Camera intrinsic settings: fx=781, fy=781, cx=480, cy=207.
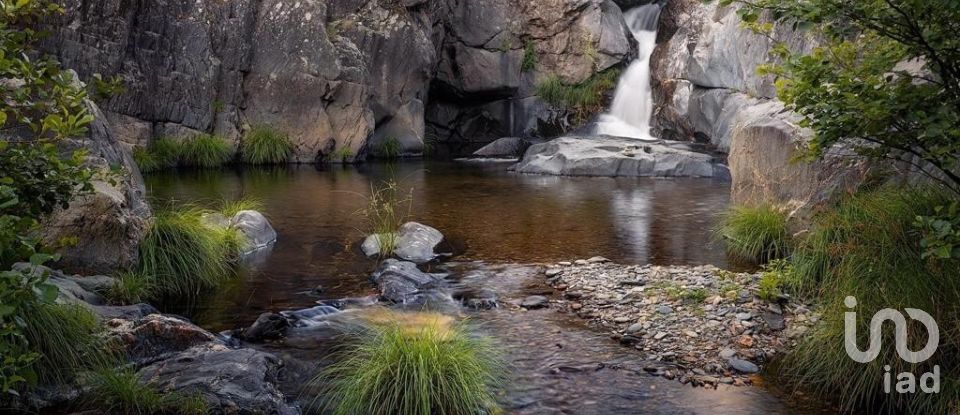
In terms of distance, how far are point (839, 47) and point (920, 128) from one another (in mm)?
853

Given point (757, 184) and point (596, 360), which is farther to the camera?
point (757, 184)

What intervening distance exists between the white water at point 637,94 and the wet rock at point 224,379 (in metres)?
22.5

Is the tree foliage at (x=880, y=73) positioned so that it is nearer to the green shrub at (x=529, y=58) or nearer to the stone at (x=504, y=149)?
the stone at (x=504, y=149)

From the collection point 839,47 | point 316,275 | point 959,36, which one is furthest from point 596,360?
point 316,275

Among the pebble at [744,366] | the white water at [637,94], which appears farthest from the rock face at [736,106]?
the pebble at [744,366]

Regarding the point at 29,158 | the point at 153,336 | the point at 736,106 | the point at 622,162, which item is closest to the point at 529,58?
the point at 736,106

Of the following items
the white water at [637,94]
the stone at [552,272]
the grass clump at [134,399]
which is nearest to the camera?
the grass clump at [134,399]

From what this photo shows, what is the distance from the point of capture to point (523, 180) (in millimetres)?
19547

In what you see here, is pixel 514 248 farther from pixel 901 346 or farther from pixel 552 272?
pixel 901 346

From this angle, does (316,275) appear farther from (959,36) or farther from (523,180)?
(523,180)

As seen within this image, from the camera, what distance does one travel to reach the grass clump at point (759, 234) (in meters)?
10.1

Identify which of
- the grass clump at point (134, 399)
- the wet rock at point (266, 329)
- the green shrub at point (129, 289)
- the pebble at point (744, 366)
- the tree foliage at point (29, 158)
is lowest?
the pebble at point (744, 366)

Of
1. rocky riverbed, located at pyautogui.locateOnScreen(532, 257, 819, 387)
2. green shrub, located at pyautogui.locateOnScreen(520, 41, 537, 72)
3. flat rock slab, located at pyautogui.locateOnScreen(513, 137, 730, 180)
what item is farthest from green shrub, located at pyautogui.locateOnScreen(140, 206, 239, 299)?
green shrub, located at pyautogui.locateOnScreen(520, 41, 537, 72)

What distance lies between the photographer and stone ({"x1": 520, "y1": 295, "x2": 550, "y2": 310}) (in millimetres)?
8391
